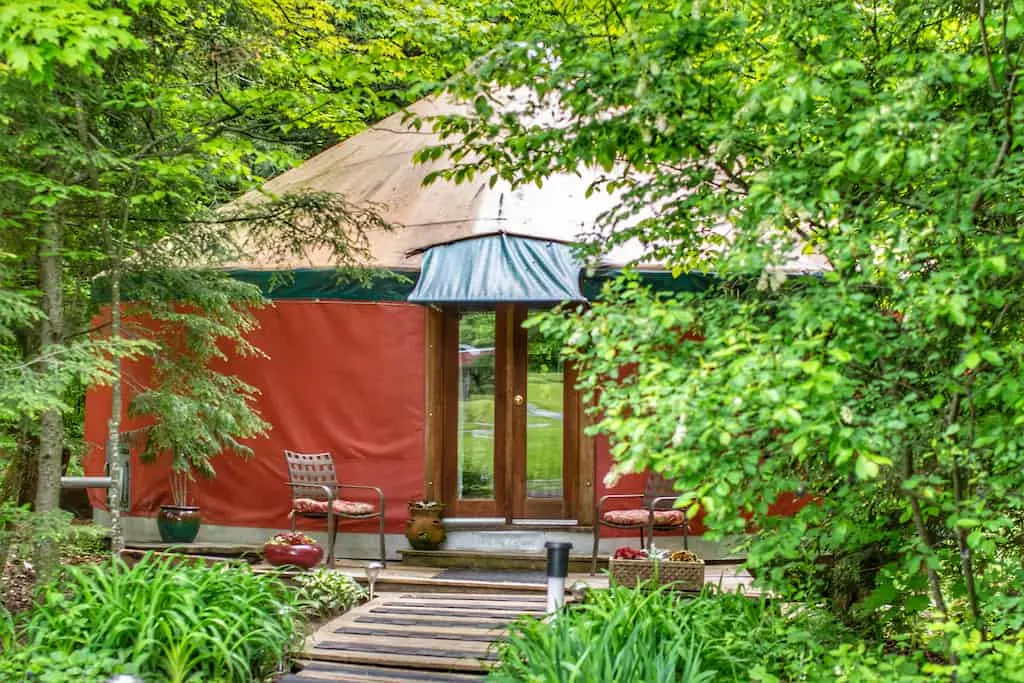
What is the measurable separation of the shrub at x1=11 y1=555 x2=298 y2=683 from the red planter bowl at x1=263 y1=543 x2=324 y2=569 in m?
1.03

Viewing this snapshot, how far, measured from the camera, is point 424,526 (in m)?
7.27

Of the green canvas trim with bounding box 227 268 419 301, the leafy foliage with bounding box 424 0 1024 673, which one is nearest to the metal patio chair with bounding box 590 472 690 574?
the green canvas trim with bounding box 227 268 419 301

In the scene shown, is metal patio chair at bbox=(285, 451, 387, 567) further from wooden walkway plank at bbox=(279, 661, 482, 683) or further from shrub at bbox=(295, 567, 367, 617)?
wooden walkway plank at bbox=(279, 661, 482, 683)

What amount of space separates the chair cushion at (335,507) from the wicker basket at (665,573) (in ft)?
8.11

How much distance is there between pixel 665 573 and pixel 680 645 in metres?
1.31

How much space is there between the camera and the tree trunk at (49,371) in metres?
4.85

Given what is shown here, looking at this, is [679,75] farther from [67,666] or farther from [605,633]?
[67,666]

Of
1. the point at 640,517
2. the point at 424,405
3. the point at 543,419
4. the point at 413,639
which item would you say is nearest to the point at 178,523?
the point at 424,405

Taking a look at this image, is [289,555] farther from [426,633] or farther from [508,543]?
[508,543]

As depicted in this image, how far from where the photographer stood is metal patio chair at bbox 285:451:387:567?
23.0 ft

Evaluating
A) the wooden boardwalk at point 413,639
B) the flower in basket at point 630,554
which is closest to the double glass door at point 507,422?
the wooden boardwalk at point 413,639

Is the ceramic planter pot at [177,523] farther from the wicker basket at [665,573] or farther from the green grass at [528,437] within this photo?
the wicker basket at [665,573]

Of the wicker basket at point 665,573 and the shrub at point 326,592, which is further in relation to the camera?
the shrub at point 326,592

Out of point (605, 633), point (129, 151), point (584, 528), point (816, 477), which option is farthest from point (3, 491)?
point (816, 477)
